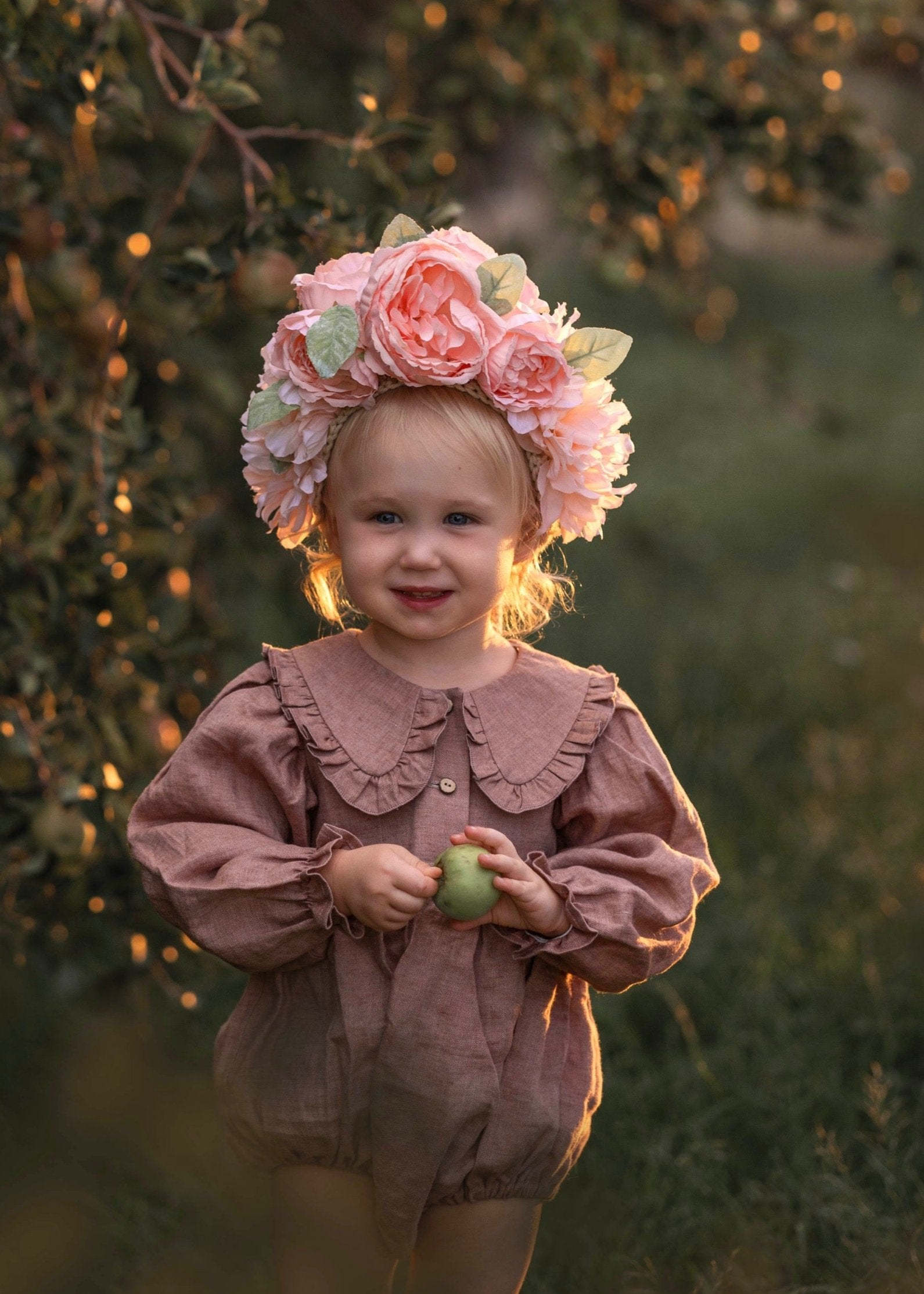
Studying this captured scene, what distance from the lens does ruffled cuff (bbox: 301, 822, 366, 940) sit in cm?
160

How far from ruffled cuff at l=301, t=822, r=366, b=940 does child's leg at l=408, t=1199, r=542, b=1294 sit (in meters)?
0.37

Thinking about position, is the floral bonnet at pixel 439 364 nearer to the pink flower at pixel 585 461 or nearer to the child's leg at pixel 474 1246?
the pink flower at pixel 585 461

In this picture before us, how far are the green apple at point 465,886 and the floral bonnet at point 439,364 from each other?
416mm

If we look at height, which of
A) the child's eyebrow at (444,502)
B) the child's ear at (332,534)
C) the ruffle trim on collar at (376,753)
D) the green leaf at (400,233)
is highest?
the green leaf at (400,233)

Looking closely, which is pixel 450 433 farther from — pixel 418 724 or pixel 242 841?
pixel 242 841

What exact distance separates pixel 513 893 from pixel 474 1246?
476mm

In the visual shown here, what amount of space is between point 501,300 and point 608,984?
0.81 m

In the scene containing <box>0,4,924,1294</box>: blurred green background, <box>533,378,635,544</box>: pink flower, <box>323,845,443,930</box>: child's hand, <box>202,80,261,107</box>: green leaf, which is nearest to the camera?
<box>323,845,443,930</box>: child's hand

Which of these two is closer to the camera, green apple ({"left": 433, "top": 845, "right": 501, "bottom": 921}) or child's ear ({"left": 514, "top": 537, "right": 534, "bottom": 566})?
green apple ({"left": 433, "top": 845, "right": 501, "bottom": 921})

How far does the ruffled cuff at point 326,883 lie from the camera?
5.24ft

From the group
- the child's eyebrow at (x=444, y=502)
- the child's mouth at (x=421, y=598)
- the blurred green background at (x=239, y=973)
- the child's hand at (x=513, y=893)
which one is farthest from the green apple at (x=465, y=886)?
the blurred green background at (x=239, y=973)

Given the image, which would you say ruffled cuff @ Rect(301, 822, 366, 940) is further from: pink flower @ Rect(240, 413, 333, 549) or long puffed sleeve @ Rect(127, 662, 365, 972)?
pink flower @ Rect(240, 413, 333, 549)

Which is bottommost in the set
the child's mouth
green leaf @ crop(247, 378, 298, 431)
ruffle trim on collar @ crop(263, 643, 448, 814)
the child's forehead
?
ruffle trim on collar @ crop(263, 643, 448, 814)

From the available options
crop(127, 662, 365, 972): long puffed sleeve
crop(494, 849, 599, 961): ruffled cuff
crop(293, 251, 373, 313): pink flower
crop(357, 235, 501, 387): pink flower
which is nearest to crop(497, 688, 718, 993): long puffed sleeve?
crop(494, 849, 599, 961): ruffled cuff
